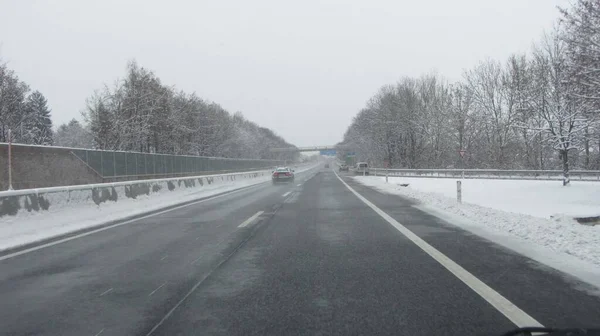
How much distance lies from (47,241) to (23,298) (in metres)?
4.22

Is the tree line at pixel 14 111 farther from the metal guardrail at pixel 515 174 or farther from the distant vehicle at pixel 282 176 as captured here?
the metal guardrail at pixel 515 174

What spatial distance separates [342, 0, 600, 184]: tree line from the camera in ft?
59.6

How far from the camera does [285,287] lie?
15.7 ft

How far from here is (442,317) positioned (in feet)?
12.3

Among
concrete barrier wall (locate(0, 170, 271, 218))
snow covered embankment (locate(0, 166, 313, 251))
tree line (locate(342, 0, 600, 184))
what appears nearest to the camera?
snow covered embankment (locate(0, 166, 313, 251))

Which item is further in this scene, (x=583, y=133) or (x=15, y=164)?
(x=583, y=133)

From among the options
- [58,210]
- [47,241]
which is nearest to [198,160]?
[58,210]

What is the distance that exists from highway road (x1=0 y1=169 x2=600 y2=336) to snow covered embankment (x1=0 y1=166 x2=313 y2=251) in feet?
6.37

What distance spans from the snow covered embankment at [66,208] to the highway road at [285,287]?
194cm

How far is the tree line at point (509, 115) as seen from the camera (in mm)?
18172

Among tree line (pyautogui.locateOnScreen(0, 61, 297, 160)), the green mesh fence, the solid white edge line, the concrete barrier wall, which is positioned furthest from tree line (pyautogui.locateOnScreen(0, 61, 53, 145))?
the solid white edge line

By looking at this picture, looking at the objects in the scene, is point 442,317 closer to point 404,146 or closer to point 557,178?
point 557,178

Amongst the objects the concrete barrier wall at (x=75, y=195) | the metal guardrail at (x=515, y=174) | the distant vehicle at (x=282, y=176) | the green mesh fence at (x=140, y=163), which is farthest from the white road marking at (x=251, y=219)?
the metal guardrail at (x=515, y=174)

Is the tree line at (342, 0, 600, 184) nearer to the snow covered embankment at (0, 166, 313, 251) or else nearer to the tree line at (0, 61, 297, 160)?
the snow covered embankment at (0, 166, 313, 251)
